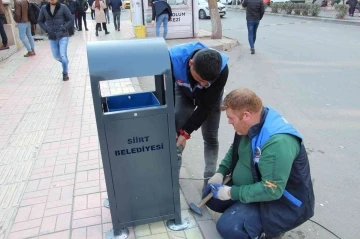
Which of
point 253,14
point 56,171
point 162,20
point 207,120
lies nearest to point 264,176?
point 207,120

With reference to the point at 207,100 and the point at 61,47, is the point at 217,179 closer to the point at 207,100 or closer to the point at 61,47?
the point at 207,100

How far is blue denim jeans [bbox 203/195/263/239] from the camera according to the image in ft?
7.25

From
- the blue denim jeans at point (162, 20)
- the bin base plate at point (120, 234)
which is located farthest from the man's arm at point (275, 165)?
the blue denim jeans at point (162, 20)

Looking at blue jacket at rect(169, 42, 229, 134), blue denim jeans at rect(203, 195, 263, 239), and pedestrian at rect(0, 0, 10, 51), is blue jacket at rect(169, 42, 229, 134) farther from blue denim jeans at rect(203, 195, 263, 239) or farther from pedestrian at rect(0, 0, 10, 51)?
pedestrian at rect(0, 0, 10, 51)

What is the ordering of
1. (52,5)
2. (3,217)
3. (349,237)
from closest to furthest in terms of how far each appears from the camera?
(349,237)
(3,217)
(52,5)

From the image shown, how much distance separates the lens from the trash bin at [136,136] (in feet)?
6.61

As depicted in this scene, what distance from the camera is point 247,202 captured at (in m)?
2.17

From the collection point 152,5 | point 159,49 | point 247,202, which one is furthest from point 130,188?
point 152,5

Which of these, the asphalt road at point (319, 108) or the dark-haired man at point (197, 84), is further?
the asphalt road at point (319, 108)

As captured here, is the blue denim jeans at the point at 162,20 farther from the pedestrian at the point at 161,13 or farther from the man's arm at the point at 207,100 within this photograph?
the man's arm at the point at 207,100

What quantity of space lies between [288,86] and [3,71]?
21.6ft

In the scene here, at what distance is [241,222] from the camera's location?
7.33 ft

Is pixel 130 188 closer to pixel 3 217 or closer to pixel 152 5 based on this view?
pixel 3 217

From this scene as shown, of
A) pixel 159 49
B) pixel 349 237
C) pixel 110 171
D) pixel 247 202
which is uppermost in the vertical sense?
pixel 159 49
